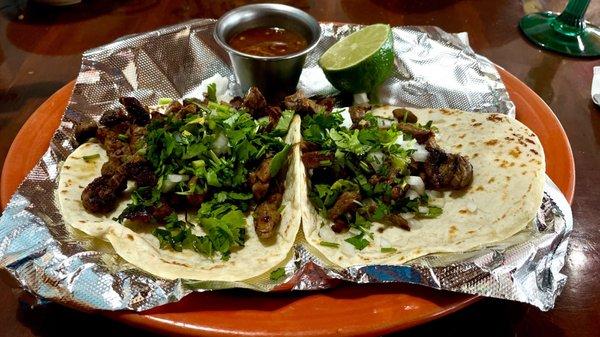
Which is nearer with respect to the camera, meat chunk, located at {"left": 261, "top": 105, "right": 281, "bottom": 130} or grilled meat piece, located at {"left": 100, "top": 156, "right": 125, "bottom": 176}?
grilled meat piece, located at {"left": 100, "top": 156, "right": 125, "bottom": 176}

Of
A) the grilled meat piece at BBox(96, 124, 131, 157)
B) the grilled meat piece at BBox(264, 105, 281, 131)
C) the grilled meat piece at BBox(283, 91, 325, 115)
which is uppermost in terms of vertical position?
the grilled meat piece at BBox(283, 91, 325, 115)

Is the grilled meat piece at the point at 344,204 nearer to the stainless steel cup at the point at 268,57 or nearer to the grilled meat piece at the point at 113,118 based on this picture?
the stainless steel cup at the point at 268,57

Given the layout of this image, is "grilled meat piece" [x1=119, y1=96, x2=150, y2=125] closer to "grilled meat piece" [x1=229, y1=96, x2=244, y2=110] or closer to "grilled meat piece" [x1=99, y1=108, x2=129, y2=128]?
"grilled meat piece" [x1=99, y1=108, x2=129, y2=128]

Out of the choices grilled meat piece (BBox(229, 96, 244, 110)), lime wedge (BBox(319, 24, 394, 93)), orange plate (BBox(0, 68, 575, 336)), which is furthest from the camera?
lime wedge (BBox(319, 24, 394, 93))

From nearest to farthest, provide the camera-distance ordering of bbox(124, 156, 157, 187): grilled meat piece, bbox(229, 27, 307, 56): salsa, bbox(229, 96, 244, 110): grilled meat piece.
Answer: bbox(124, 156, 157, 187): grilled meat piece, bbox(229, 96, 244, 110): grilled meat piece, bbox(229, 27, 307, 56): salsa

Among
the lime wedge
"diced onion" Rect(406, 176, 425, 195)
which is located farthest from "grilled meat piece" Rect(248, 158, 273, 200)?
the lime wedge

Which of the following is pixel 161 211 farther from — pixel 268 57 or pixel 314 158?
pixel 268 57
